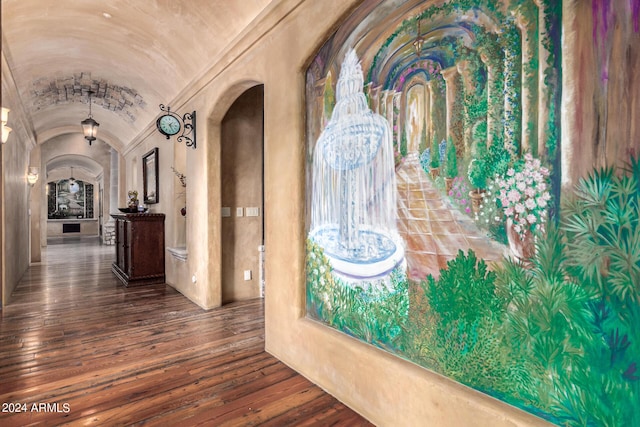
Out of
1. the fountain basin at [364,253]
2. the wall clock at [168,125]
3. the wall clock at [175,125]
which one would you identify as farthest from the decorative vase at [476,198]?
the wall clock at [168,125]

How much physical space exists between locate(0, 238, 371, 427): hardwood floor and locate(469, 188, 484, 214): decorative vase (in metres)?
1.43

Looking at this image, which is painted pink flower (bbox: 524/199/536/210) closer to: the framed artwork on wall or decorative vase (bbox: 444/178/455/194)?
decorative vase (bbox: 444/178/455/194)

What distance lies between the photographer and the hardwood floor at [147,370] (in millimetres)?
2068

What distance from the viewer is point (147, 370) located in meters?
2.62

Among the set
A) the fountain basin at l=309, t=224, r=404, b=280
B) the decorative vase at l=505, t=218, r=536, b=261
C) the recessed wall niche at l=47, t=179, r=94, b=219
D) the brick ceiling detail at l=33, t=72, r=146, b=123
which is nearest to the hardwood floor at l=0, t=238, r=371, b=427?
the fountain basin at l=309, t=224, r=404, b=280

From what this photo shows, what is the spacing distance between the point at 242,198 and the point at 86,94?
4103 millimetres

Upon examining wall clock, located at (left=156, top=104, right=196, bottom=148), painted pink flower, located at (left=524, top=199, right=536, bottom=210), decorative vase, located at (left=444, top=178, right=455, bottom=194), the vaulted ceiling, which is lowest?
painted pink flower, located at (left=524, top=199, right=536, bottom=210)

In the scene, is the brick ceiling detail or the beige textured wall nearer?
the beige textured wall

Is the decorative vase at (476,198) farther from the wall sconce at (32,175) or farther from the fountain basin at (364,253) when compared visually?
the wall sconce at (32,175)

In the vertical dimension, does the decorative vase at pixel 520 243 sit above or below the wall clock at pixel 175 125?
below

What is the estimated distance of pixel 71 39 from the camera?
4.15 m

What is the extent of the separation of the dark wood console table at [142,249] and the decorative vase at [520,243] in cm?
565

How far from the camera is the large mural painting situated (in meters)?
1.16

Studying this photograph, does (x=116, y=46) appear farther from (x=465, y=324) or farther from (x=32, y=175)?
(x=32, y=175)
